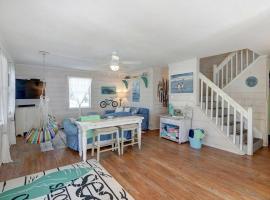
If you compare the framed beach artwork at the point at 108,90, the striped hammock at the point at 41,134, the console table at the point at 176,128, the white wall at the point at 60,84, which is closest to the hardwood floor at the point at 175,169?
the striped hammock at the point at 41,134

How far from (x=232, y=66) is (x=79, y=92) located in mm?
5921

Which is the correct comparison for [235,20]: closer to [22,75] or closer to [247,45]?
[247,45]

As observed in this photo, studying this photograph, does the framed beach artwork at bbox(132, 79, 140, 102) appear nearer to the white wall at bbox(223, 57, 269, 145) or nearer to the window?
the window

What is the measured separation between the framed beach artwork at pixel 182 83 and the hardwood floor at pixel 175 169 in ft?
5.88

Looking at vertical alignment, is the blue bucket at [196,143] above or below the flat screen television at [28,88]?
below

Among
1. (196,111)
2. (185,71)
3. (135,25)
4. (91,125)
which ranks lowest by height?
(91,125)

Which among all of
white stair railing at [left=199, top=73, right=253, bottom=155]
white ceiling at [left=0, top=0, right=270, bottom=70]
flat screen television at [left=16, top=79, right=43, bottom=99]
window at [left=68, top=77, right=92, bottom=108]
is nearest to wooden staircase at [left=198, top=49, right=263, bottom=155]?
white stair railing at [left=199, top=73, right=253, bottom=155]

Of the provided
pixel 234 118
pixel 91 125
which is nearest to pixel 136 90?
pixel 91 125

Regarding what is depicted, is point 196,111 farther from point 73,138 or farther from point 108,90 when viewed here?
point 108,90

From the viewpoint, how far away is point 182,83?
15.9 feet

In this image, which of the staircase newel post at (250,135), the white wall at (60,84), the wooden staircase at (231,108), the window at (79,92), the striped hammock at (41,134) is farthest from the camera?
the window at (79,92)

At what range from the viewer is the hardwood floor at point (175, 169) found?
2.17m

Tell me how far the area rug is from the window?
13.1 feet

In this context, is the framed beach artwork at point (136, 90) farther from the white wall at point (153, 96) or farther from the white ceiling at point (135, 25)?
the white ceiling at point (135, 25)
